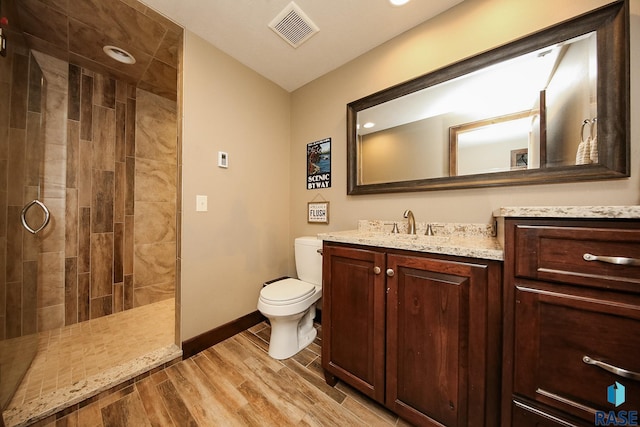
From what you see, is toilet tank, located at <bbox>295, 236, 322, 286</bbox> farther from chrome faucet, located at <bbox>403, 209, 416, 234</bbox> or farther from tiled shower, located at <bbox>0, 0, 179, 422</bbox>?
tiled shower, located at <bbox>0, 0, 179, 422</bbox>

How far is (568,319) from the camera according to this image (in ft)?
2.19

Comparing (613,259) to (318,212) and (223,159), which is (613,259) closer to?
(318,212)

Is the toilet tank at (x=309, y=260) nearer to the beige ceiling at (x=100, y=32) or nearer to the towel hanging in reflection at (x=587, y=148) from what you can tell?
the towel hanging in reflection at (x=587, y=148)

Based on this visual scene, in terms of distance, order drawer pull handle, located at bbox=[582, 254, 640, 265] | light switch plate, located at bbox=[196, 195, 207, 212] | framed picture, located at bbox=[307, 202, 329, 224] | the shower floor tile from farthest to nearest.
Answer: framed picture, located at bbox=[307, 202, 329, 224]
light switch plate, located at bbox=[196, 195, 207, 212]
the shower floor tile
drawer pull handle, located at bbox=[582, 254, 640, 265]

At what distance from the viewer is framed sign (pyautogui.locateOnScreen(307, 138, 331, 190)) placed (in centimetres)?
197

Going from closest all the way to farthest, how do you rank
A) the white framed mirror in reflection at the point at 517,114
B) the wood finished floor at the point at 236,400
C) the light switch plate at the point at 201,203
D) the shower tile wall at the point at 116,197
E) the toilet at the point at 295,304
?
the white framed mirror in reflection at the point at 517,114, the wood finished floor at the point at 236,400, the toilet at the point at 295,304, the light switch plate at the point at 201,203, the shower tile wall at the point at 116,197

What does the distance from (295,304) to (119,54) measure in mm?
2513

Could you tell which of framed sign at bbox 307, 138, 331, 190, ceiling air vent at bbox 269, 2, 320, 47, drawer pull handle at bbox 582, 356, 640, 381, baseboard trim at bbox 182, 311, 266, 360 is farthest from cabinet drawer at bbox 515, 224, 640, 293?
baseboard trim at bbox 182, 311, 266, 360

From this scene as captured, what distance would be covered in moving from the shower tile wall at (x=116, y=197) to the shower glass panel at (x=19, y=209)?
0.58 feet

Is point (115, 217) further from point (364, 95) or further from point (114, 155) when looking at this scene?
point (364, 95)

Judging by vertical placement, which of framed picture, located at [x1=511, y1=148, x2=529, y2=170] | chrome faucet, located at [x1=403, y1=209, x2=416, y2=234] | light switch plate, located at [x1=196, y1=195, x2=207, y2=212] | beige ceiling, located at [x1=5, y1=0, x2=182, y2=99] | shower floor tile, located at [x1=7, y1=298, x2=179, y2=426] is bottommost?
shower floor tile, located at [x1=7, y1=298, x2=179, y2=426]

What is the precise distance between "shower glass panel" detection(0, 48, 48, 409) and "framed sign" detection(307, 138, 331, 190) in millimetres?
1923

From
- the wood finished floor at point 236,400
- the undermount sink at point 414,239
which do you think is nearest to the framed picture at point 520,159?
the undermount sink at point 414,239

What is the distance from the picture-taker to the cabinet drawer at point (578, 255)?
591mm
